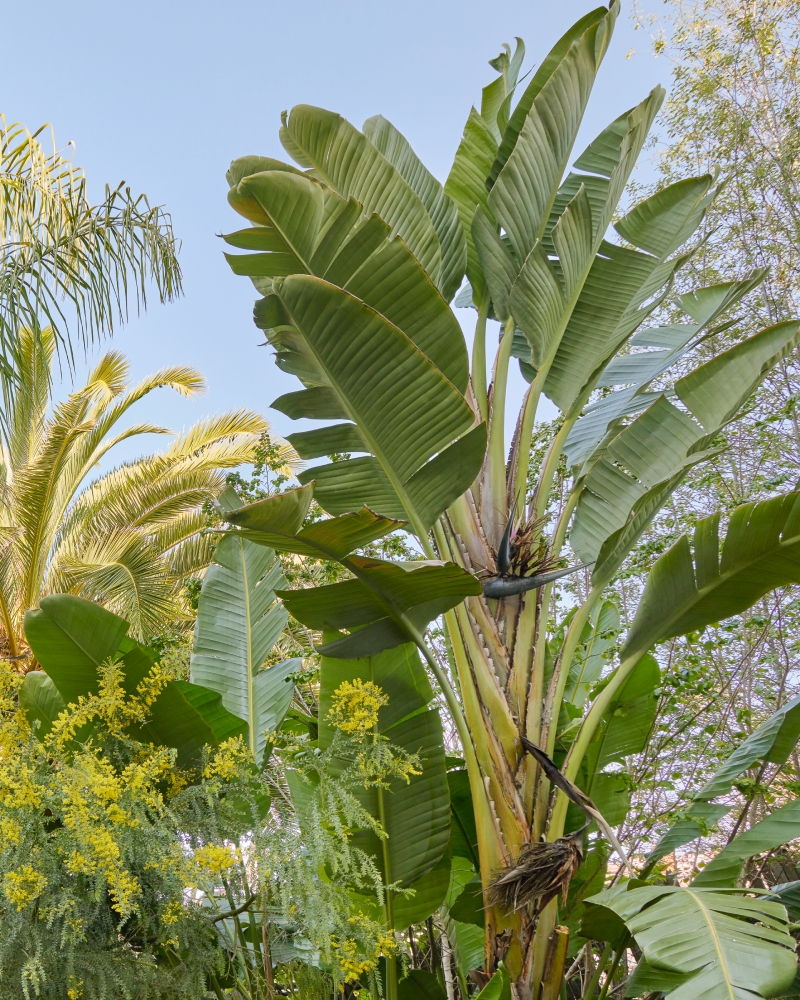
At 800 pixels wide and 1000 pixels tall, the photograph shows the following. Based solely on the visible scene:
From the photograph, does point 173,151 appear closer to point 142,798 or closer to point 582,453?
point 582,453

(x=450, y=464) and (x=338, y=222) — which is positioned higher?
(x=338, y=222)

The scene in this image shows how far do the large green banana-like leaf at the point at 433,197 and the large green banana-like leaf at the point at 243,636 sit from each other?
1.29 metres

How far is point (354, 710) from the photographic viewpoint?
200 cm

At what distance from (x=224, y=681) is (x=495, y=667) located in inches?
41.9

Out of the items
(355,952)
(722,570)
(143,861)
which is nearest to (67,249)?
(143,861)

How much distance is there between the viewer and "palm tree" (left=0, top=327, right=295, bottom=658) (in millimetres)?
7594

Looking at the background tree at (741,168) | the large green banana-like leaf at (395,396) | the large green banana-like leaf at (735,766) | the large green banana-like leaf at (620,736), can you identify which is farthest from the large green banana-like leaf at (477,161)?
the background tree at (741,168)

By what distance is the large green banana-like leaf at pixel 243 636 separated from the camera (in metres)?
2.83

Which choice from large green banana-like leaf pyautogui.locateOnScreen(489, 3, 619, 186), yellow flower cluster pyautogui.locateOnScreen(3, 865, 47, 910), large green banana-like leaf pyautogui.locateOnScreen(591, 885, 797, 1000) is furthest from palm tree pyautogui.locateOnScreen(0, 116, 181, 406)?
large green banana-like leaf pyautogui.locateOnScreen(591, 885, 797, 1000)

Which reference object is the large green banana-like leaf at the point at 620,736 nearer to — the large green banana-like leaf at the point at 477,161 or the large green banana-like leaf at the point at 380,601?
the large green banana-like leaf at the point at 380,601

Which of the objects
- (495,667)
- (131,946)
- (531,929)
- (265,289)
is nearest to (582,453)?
(495,667)

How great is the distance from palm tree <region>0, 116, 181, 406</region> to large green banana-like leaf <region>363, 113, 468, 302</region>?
2025mm

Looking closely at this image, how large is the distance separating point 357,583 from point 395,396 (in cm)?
51

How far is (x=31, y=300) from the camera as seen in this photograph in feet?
14.4
